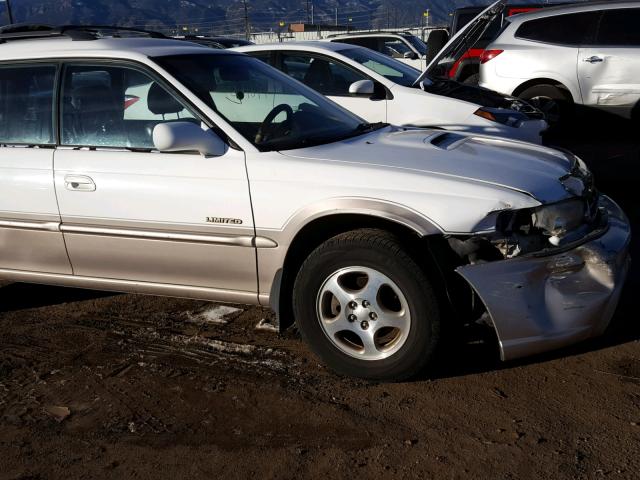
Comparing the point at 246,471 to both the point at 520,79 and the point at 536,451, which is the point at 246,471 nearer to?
the point at 536,451

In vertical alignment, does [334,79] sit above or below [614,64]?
above

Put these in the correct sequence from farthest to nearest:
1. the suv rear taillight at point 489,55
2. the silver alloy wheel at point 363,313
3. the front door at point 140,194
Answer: the suv rear taillight at point 489,55, the front door at point 140,194, the silver alloy wheel at point 363,313

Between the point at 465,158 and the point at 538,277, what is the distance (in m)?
0.80

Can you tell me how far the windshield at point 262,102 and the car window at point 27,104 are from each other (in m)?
0.76

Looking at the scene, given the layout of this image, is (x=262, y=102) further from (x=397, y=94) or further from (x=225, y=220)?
(x=397, y=94)

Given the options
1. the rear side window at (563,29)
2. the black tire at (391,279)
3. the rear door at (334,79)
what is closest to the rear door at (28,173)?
the black tire at (391,279)

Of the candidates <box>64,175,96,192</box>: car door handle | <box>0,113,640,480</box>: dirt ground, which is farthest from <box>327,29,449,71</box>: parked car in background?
<box>0,113,640,480</box>: dirt ground

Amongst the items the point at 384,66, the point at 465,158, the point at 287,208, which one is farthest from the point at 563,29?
the point at 287,208

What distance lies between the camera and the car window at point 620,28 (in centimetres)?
936

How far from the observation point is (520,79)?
991 centimetres

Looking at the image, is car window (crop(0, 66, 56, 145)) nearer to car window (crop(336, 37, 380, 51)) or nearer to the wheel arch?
the wheel arch

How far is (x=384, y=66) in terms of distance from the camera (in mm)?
8016

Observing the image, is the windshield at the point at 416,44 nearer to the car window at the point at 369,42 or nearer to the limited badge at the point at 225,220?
the car window at the point at 369,42

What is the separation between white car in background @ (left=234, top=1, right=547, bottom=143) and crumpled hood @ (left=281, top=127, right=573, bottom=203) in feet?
8.17
